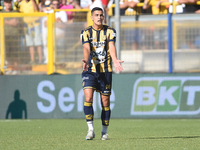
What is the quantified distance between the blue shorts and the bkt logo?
4583mm

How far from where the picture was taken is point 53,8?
38.9 feet

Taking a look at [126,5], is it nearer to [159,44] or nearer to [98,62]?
[159,44]

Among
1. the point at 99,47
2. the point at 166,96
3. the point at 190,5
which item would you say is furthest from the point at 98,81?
the point at 190,5

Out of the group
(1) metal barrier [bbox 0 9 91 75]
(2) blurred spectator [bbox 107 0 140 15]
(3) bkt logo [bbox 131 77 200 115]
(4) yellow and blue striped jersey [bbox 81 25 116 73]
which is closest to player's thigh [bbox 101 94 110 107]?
(4) yellow and blue striped jersey [bbox 81 25 116 73]

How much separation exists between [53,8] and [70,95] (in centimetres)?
262

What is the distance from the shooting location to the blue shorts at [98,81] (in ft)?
20.3

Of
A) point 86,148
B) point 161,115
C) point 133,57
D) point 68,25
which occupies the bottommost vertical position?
point 161,115

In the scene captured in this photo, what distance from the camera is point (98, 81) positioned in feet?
20.5

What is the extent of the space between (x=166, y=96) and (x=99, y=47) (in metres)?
4.89

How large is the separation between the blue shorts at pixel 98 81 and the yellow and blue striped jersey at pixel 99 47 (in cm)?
6

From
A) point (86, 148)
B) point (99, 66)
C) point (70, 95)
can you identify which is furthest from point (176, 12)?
point (86, 148)

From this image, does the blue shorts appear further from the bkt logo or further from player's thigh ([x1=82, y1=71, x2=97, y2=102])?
the bkt logo

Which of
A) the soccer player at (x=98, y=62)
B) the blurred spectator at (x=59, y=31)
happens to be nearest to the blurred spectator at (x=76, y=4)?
the blurred spectator at (x=59, y=31)

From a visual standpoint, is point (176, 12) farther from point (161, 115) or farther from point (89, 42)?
point (89, 42)
